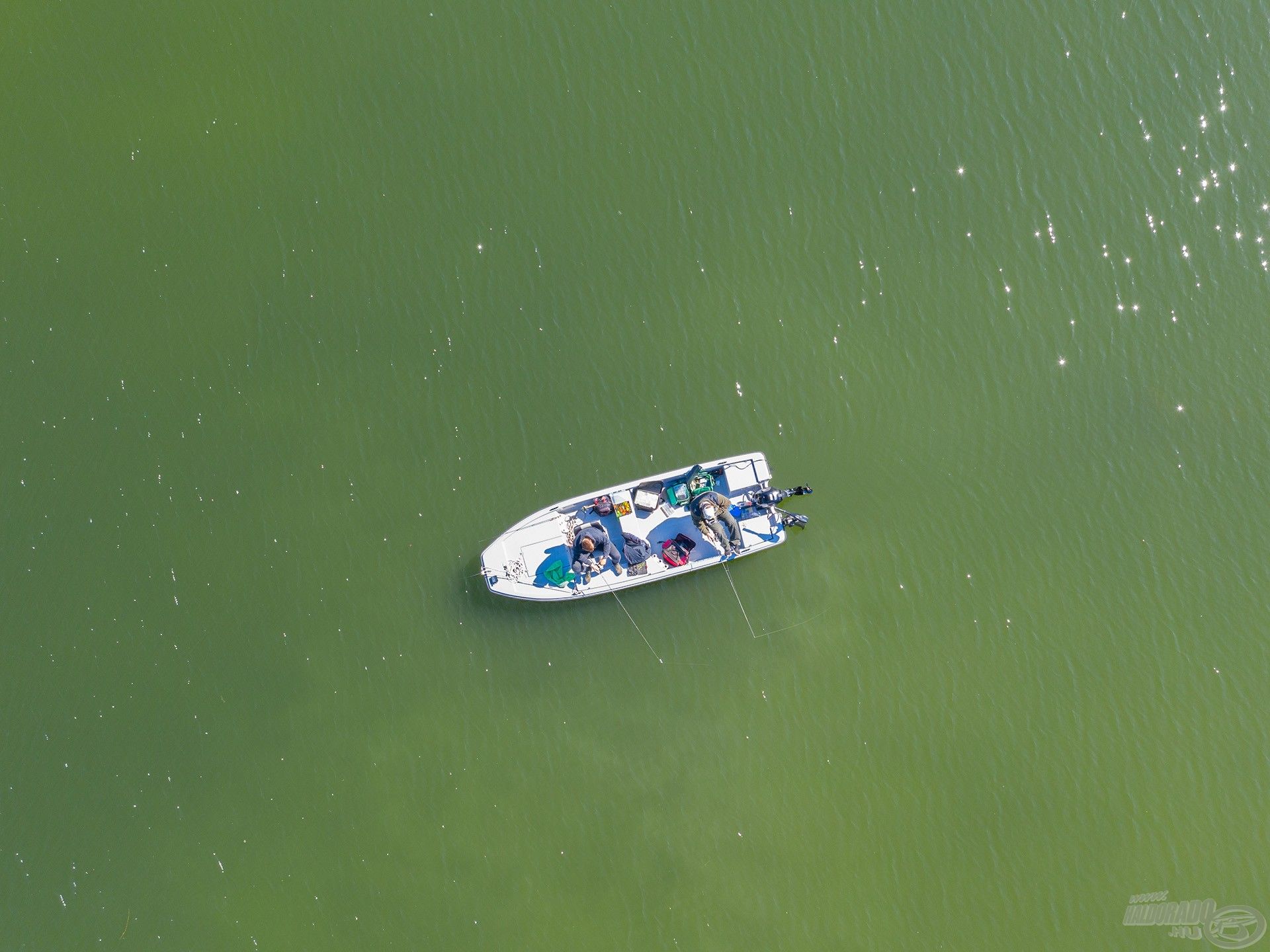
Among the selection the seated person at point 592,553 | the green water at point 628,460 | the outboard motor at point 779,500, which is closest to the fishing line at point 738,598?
the green water at point 628,460

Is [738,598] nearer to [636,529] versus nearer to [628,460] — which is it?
[636,529]

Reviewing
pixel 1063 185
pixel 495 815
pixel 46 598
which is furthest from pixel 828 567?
pixel 46 598

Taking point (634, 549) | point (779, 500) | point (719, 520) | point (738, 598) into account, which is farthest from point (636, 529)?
point (779, 500)

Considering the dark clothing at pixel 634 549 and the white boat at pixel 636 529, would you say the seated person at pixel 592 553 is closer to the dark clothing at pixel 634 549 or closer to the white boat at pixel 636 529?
the white boat at pixel 636 529

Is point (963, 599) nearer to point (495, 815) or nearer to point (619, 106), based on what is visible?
point (495, 815)

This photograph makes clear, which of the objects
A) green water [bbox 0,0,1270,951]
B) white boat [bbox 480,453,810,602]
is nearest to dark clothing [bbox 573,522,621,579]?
white boat [bbox 480,453,810,602]

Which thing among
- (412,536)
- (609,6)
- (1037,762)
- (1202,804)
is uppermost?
(609,6)
